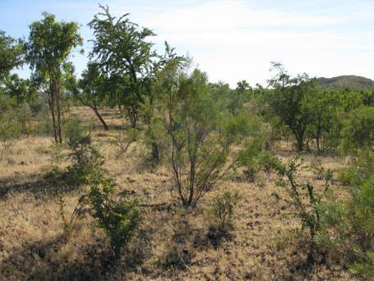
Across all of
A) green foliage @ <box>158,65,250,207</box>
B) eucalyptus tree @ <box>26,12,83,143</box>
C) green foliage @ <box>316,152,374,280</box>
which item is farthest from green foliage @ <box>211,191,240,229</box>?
eucalyptus tree @ <box>26,12,83,143</box>

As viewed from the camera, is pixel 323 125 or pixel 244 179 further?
pixel 323 125

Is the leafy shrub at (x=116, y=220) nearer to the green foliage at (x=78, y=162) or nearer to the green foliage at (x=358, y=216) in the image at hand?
the green foliage at (x=78, y=162)

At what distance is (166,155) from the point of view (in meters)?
9.11

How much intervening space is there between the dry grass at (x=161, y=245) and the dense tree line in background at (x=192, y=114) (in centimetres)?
60

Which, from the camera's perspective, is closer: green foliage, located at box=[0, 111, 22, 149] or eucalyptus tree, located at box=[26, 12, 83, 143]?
eucalyptus tree, located at box=[26, 12, 83, 143]

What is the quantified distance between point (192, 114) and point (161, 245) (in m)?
3.13

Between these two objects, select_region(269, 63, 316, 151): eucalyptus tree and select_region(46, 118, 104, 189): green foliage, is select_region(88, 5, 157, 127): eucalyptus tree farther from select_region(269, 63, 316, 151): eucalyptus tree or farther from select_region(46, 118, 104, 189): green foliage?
select_region(269, 63, 316, 151): eucalyptus tree

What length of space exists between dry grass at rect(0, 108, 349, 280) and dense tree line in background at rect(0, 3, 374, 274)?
60 cm

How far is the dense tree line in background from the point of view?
274 inches

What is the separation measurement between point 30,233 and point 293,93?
18557 millimetres

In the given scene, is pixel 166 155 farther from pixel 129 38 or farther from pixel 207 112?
pixel 129 38

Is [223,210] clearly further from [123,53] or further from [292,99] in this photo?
[292,99]

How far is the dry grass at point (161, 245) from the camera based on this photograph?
6.38 meters

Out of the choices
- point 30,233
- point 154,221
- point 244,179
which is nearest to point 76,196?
point 30,233
